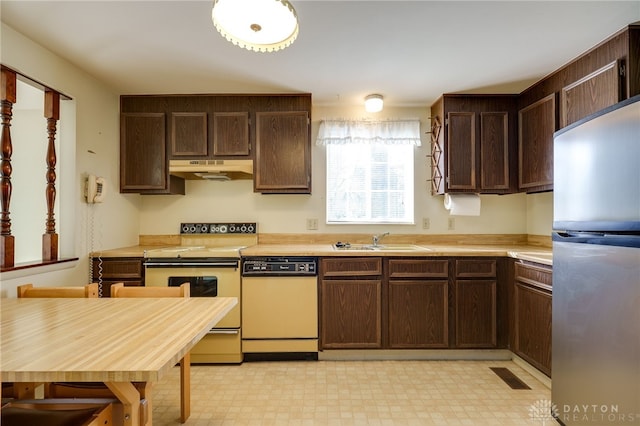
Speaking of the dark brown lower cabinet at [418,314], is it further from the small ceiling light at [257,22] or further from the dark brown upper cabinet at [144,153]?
the dark brown upper cabinet at [144,153]

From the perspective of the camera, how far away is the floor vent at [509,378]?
220 cm

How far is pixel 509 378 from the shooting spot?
7.56ft

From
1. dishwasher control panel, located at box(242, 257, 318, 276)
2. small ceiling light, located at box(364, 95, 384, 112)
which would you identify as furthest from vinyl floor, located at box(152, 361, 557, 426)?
small ceiling light, located at box(364, 95, 384, 112)

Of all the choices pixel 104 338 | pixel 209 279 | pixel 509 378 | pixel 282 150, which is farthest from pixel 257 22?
pixel 509 378

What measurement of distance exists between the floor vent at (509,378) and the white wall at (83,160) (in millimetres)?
3228

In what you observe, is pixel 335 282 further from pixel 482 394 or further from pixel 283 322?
pixel 482 394

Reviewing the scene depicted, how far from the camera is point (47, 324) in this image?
3.83 ft

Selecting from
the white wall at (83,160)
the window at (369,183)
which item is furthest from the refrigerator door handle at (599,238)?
the white wall at (83,160)

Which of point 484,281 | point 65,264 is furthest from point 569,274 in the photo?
point 65,264

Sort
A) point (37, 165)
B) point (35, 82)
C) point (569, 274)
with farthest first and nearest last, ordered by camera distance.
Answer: point (37, 165) < point (35, 82) < point (569, 274)

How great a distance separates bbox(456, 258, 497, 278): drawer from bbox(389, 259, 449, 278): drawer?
11cm

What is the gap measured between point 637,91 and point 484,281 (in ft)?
5.08

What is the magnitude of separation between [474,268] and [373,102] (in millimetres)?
1665

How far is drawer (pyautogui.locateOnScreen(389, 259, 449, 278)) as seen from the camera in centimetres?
257
